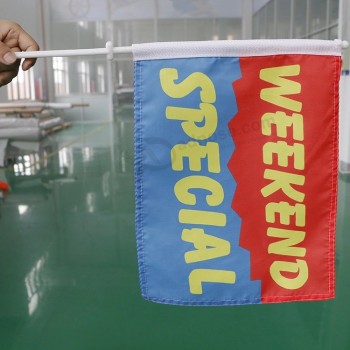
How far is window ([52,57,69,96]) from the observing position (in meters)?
15.7

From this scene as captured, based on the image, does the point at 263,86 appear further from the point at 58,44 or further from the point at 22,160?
the point at 58,44

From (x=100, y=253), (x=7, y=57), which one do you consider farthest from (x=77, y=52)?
Result: (x=100, y=253)

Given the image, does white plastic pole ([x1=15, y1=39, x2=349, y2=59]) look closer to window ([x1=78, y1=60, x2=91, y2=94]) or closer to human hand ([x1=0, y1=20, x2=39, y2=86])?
human hand ([x1=0, y1=20, x2=39, y2=86])

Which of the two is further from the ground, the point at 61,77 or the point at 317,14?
the point at 317,14

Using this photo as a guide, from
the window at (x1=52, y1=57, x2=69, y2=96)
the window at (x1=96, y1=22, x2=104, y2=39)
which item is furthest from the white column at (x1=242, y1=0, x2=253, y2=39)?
the window at (x1=52, y1=57, x2=69, y2=96)

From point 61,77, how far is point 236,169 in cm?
1536

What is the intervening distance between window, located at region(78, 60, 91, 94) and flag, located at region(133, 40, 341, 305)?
49.3ft

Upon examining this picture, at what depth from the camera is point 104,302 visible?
3.02m

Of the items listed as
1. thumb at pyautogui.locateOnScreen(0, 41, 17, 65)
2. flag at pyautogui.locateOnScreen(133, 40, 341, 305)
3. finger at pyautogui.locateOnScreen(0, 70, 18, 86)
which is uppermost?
thumb at pyautogui.locateOnScreen(0, 41, 17, 65)

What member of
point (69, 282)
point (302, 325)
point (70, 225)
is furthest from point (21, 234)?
point (302, 325)

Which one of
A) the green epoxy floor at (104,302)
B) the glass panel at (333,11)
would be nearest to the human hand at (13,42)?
the green epoxy floor at (104,302)

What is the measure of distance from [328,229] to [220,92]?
2.05 feet

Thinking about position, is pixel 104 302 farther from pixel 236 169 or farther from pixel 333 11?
pixel 333 11

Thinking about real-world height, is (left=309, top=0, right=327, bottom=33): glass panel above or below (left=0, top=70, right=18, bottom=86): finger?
above
